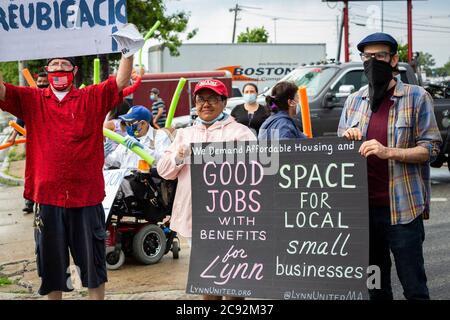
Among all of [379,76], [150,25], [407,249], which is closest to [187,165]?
[379,76]

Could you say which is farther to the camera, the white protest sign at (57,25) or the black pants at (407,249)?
the white protest sign at (57,25)

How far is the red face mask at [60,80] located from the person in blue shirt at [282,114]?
4.98 feet

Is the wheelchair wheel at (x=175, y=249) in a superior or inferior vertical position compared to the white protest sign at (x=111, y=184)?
inferior

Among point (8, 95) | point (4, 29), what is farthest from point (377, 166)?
point (4, 29)

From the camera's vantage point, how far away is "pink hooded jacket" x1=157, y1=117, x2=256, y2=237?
5098 mm

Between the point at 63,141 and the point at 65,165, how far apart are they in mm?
157

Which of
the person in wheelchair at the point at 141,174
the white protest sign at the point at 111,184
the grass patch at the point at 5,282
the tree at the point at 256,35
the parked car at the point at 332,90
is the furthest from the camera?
the tree at the point at 256,35

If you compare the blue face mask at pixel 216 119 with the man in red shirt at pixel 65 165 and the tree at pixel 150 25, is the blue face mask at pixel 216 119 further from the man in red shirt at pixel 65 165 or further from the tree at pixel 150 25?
the tree at pixel 150 25

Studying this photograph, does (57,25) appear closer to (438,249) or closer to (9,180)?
(438,249)

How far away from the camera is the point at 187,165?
514 cm

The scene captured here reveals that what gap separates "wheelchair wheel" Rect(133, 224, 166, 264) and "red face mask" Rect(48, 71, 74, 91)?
2886 mm

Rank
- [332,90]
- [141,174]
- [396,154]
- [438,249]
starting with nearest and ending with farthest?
1. [396,154]
2. [141,174]
3. [438,249]
4. [332,90]

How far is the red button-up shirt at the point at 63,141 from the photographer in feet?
16.4

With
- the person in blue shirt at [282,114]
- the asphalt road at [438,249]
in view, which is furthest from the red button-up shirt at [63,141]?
the asphalt road at [438,249]
